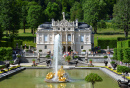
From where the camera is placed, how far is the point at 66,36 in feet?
257

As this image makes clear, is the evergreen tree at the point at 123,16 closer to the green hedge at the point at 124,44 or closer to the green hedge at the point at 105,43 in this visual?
the green hedge at the point at 105,43

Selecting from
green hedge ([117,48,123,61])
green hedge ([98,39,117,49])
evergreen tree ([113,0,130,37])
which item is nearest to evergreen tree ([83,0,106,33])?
evergreen tree ([113,0,130,37])

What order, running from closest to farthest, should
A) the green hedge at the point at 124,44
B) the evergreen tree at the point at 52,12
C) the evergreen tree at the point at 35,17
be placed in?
the green hedge at the point at 124,44, the evergreen tree at the point at 35,17, the evergreen tree at the point at 52,12

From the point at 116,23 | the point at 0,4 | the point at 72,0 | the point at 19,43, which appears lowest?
the point at 19,43

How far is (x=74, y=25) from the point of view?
78250 millimetres

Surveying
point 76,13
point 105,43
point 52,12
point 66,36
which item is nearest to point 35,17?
point 52,12

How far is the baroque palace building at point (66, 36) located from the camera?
7831 cm

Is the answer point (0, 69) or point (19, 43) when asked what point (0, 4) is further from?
point (0, 69)

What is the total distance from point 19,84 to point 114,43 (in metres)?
52.8

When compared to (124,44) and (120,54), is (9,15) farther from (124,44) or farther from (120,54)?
(120,54)

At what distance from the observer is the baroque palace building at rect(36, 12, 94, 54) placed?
78312mm

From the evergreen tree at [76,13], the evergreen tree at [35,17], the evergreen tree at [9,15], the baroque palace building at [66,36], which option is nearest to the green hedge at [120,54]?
the baroque palace building at [66,36]

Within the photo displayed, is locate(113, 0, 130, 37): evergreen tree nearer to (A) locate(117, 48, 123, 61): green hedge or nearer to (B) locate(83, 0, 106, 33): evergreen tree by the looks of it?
(B) locate(83, 0, 106, 33): evergreen tree

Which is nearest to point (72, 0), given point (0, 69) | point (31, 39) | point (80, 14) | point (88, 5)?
point (80, 14)
